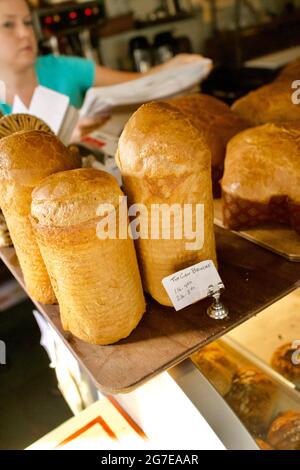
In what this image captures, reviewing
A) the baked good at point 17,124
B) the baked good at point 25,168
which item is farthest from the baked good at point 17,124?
the baked good at point 25,168

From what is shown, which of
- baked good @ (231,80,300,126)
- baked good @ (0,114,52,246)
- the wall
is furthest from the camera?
the wall

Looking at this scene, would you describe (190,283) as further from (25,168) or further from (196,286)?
(25,168)

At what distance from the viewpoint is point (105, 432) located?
1.23 meters

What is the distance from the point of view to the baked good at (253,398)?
38.4 inches

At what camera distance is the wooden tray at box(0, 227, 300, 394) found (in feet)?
2.81

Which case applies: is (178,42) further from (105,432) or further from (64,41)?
(105,432)

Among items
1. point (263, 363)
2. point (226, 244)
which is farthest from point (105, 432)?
point (226, 244)

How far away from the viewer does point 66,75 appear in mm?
2863

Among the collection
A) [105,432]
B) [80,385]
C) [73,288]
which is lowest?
[80,385]

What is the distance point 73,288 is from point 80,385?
833mm

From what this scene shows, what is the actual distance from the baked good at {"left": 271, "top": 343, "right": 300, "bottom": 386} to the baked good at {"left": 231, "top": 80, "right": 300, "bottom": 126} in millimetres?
812

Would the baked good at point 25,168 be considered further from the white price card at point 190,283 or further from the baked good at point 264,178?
the baked good at point 264,178

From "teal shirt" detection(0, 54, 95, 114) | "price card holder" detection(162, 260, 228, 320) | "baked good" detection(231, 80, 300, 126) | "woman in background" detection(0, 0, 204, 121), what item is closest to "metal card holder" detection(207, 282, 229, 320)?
"price card holder" detection(162, 260, 228, 320)

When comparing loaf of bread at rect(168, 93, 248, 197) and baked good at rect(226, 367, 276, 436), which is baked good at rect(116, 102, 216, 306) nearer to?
baked good at rect(226, 367, 276, 436)
